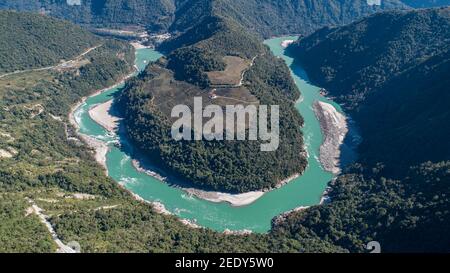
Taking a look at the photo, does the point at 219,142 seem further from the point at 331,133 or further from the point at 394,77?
the point at 394,77

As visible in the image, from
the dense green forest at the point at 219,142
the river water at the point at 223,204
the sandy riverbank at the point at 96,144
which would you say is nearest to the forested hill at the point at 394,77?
the river water at the point at 223,204

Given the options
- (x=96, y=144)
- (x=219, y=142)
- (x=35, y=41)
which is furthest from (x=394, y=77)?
(x=35, y=41)

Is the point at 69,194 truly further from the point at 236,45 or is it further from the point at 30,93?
the point at 236,45

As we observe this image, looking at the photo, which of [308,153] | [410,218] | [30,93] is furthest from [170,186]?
[30,93]

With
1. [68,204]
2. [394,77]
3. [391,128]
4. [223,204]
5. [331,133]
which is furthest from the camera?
[394,77]

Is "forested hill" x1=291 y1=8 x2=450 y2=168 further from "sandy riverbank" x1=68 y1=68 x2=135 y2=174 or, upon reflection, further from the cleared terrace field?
"sandy riverbank" x1=68 y1=68 x2=135 y2=174

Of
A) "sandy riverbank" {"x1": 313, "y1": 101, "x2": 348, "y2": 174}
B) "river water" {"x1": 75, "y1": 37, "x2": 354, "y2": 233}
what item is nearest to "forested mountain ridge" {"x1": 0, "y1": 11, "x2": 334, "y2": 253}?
"river water" {"x1": 75, "y1": 37, "x2": 354, "y2": 233}
